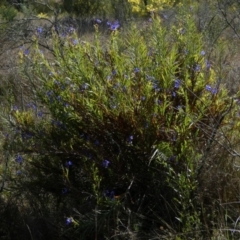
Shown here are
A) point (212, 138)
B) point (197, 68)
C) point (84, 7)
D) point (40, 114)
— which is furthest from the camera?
point (84, 7)

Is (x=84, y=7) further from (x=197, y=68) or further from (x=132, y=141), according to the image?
(x=132, y=141)

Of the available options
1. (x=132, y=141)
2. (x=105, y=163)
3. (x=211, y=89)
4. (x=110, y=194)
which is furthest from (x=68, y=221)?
(x=211, y=89)

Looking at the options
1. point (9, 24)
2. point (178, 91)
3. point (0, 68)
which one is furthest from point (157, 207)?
point (9, 24)

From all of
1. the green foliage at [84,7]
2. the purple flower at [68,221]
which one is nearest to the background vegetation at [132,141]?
the purple flower at [68,221]

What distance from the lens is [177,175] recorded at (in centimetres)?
416

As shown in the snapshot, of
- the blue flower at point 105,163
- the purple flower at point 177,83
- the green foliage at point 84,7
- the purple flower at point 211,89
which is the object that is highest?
the purple flower at point 177,83

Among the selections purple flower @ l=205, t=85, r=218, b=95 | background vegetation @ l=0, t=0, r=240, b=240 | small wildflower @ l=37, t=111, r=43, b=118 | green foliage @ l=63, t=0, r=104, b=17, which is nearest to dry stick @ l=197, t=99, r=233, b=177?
background vegetation @ l=0, t=0, r=240, b=240

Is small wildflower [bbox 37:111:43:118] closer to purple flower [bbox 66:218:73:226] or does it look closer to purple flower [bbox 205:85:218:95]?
purple flower [bbox 66:218:73:226]

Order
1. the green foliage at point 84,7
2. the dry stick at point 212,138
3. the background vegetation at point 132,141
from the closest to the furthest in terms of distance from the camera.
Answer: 1. the dry stick at point 212,138
2. the background vegetation at point 132,141
3. the green foliage at point 84,7

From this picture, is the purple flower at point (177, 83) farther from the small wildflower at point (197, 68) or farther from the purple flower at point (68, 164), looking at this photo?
the purple flower at point (68, 164)

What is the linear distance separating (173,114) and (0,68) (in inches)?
202

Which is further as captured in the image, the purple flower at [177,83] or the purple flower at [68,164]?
the purple flower at [68,164]

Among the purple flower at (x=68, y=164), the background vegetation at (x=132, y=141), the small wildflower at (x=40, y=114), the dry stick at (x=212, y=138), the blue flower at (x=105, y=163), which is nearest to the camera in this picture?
the dry stick at (x=212, y=138)

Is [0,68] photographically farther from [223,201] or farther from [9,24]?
[223,201]
